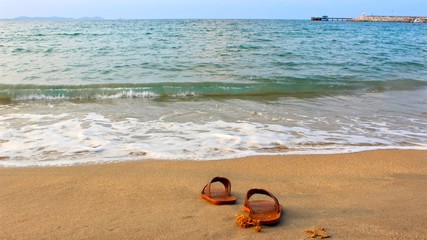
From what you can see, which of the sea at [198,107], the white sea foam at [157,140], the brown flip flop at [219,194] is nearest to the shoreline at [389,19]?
the sea at [198,107]

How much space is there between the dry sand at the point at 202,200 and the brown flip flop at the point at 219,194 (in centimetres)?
6

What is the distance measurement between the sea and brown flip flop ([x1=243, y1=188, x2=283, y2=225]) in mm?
1424

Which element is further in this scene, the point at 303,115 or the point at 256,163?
the point at 303,115

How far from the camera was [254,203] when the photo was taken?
3170 mm

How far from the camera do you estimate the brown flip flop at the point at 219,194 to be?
3.20m

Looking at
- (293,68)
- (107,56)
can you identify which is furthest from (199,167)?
(107,56)

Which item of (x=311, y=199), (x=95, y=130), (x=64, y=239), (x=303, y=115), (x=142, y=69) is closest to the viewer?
(x=64, y=239)

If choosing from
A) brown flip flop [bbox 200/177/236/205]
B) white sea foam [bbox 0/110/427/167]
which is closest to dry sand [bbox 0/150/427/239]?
brown flip flop [bbox 200/177/236/205]

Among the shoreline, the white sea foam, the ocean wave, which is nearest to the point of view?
the white sea foam

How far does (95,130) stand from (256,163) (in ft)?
8.67

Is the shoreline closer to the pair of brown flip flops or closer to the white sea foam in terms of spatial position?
the white sea foam

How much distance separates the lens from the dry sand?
9.08 ft

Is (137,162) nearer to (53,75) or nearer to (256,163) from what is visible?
(256,163)

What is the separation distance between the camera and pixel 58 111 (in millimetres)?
7410
